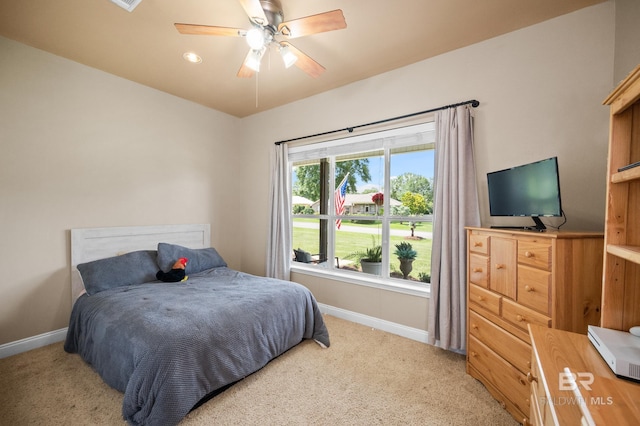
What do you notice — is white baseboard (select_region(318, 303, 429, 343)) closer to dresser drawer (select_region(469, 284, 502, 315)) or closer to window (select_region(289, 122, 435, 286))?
window (select_region(289, 122, 435, 286))

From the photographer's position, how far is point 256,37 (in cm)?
185

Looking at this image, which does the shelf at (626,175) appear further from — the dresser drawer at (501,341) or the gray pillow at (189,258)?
the gray pillow at (189,258)

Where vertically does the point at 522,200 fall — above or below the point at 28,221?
above

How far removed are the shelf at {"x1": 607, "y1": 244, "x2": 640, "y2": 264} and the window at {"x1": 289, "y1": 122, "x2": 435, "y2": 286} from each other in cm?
167

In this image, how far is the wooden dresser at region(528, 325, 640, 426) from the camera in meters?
0.69

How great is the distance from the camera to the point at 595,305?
1418 mm

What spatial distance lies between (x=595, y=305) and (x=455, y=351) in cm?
125

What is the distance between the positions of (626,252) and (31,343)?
420cm

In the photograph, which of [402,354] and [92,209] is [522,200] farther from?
[92,209]

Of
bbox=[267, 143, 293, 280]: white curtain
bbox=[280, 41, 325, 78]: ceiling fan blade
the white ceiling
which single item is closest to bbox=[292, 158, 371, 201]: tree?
bbox=[267, 143, 293, 280]: white curtain

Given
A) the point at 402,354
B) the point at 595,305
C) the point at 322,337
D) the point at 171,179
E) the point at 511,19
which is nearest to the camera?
the point at 595,305

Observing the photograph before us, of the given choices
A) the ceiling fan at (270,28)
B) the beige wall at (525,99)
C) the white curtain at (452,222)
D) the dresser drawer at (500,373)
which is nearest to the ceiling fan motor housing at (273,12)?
the ceiling fan at (270,28)

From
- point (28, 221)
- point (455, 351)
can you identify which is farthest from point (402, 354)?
point (28, 221)

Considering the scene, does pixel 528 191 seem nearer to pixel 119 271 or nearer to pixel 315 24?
pixel 315 24
